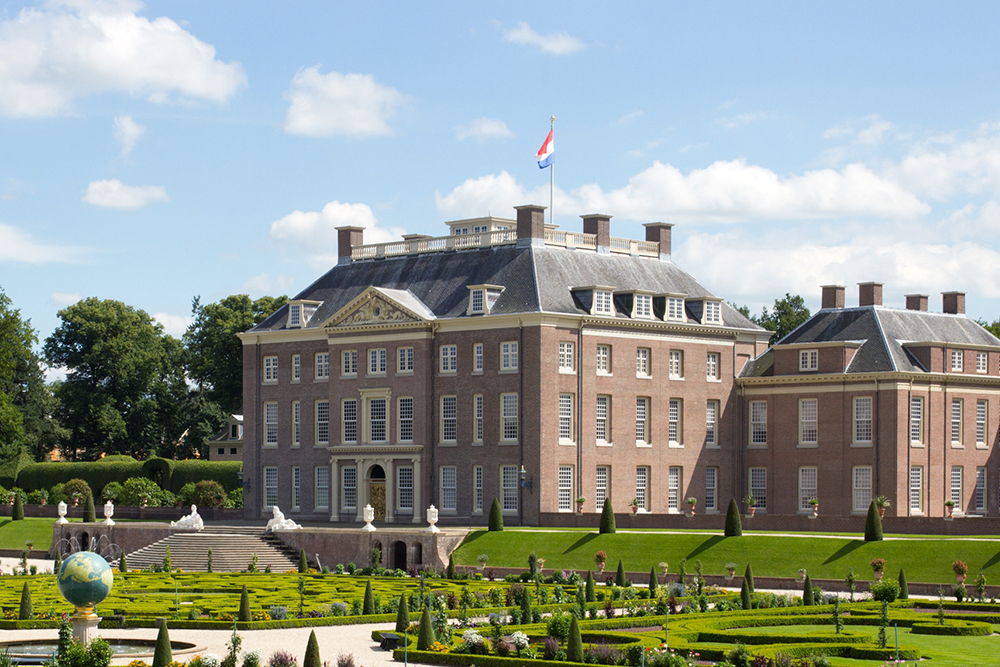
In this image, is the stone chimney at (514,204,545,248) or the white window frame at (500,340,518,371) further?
the stone chimney at (514,204,545,248)

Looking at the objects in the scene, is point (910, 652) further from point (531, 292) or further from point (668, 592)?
point (531, 292)

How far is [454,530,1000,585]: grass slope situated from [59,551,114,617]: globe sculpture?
28021 millimetres

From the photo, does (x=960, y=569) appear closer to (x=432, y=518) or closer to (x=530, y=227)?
(x=432, y=518)

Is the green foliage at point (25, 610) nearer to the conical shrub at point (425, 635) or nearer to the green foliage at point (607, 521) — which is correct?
the conical shrub at point (425, 635)

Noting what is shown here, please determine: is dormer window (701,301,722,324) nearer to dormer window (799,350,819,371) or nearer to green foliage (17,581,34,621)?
dormer window (799,350,819,371)

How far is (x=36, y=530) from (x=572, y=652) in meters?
53.1

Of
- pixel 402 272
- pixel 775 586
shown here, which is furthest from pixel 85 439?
pixel 775 586

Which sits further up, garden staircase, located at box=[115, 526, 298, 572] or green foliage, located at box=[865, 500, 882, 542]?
green foliage, located at box=[865, 500, 882, 542]

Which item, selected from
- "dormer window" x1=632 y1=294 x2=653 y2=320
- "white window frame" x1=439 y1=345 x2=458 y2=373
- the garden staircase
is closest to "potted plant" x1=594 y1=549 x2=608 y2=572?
the garden staircase

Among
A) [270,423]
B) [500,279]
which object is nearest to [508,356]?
[500,279]

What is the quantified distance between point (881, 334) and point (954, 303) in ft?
26.8

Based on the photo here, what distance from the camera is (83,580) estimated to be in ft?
103

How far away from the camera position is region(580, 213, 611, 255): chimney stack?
2992 inches

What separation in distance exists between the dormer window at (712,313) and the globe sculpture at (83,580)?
47.8m
